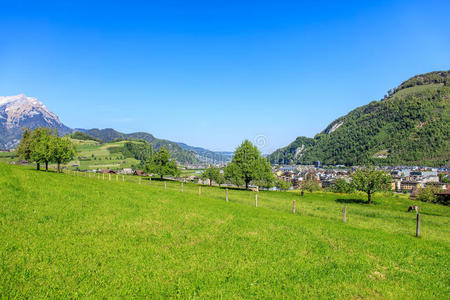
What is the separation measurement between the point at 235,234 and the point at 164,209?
7.66m

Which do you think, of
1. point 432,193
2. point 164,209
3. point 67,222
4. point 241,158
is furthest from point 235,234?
point 432,193

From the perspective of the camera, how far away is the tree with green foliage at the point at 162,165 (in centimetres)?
7444

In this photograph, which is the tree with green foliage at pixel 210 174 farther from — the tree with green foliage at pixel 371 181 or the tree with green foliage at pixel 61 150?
the tree with green foliage at pixel 371 181

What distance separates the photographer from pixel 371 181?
46219 millimetres

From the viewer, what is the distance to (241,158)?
217ft

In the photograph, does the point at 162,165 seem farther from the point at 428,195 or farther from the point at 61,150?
the point at 428,195

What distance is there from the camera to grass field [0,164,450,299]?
320 inches

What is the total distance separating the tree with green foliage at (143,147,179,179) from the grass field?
2238 inches

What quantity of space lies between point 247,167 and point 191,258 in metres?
53.3

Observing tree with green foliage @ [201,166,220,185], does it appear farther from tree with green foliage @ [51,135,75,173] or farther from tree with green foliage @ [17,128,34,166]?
tree with green foliage @ [17,128,34,166]

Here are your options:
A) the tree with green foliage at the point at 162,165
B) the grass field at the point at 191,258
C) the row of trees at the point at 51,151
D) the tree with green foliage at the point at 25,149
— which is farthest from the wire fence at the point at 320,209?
the tree with green foliage at the point at 25,149

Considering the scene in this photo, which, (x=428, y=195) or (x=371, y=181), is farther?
(x=428, y=195)

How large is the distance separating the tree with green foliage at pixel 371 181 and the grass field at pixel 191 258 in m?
32.3

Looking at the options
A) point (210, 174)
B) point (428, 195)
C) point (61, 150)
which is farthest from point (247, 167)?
point (61, 150)
